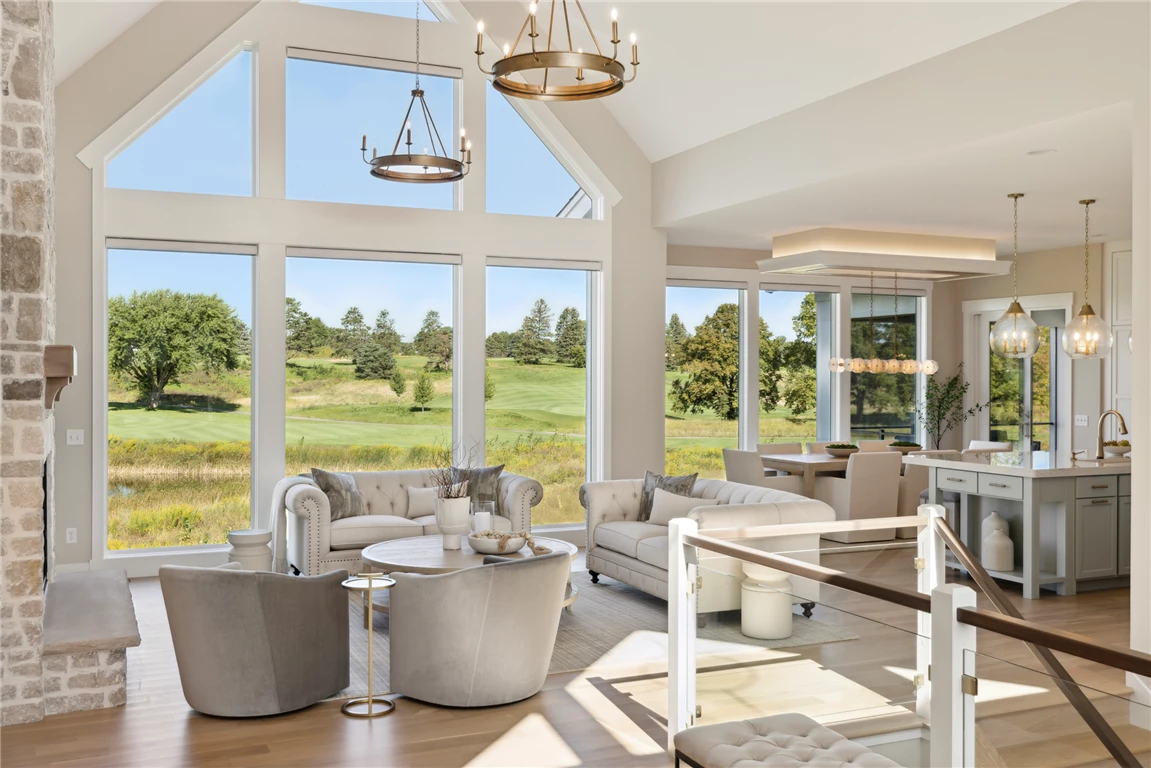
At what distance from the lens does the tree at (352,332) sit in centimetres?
814

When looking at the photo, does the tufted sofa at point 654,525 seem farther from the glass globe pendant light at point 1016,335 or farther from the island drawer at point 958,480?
the glass globe pendant light at point 1016,335

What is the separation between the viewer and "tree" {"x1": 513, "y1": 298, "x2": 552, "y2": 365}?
8.77m

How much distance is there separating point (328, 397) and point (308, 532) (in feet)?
5.57

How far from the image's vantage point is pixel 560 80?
8.29 m

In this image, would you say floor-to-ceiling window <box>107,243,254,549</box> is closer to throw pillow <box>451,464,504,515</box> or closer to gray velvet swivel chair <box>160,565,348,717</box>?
throw pillow <box>451,464,504,515</box>

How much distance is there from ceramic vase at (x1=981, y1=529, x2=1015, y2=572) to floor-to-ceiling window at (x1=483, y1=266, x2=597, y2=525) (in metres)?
3.47

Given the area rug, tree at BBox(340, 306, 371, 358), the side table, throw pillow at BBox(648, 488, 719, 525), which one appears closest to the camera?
the area rug

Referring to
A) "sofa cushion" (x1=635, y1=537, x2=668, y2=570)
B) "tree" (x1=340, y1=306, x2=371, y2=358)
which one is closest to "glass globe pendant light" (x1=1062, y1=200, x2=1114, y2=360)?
"sofa cushion" (x1=635, y1=537, x2=668, y2=570)

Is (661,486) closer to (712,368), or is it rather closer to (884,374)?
(712,368)

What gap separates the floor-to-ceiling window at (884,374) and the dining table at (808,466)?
204 cm

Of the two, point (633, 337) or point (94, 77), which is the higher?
point (94, 77)

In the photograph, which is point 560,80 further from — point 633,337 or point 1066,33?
point 1066,33

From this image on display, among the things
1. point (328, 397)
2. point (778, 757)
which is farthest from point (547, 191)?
point (778, 757)

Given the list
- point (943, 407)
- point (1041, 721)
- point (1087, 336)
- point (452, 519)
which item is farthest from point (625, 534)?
point (943, 407)
